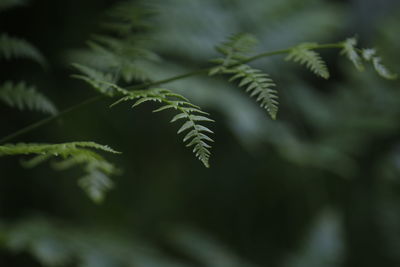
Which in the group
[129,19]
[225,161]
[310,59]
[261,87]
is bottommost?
[261,87]

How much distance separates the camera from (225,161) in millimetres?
2734

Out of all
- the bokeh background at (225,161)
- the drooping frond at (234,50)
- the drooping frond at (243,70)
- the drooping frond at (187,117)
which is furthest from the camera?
the bokeh background at (225,161)

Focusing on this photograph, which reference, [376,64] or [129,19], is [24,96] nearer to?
[129,19]

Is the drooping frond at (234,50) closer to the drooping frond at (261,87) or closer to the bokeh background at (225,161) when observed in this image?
the drooping frond at (261,87)

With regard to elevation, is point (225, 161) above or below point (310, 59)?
above

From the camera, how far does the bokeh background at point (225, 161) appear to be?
2.04 metres

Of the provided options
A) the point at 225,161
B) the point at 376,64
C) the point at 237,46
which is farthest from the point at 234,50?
the point at 225,161

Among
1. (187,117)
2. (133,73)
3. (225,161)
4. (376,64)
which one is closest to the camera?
(187,117)

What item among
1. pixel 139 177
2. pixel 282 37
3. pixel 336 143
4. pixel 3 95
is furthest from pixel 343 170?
pixel 3 95

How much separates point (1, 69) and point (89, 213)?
35.7 inches

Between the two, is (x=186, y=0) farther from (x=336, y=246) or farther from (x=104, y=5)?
(x=336, y=246)

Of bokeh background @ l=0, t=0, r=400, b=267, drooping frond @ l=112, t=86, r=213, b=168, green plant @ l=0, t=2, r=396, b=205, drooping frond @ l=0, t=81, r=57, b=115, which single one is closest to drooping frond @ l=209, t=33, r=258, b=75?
green plant @ l=0, t=2, r=396, b=205

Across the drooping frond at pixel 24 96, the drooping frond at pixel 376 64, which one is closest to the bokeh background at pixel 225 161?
the drooping frond at pixel 24 96

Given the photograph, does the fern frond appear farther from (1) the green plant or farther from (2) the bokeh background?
(2) the bokeh background
